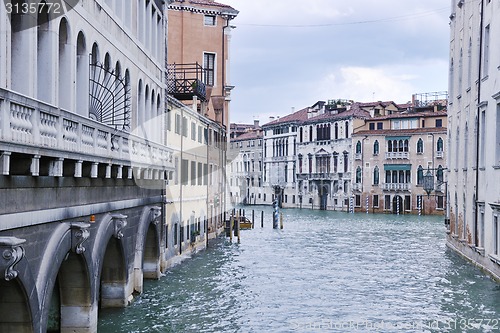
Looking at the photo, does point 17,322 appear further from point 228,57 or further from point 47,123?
point 228,57

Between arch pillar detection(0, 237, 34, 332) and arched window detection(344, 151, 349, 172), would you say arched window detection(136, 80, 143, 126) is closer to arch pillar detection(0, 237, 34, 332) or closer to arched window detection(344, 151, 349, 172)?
arch pillar detection(0, 237, 34, 332)

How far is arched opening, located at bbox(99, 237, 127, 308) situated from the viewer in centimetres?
1490

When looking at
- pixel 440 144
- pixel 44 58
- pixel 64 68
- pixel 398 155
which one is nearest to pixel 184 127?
pixel 64 68

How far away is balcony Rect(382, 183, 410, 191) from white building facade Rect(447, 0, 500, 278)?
32.6 metres

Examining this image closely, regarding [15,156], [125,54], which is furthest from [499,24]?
[15,156]

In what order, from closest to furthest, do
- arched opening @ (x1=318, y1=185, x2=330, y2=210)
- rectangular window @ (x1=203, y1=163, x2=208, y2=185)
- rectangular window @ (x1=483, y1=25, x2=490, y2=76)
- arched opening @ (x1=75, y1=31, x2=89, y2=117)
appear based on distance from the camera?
1. arched opening @ (x1=75, y1=31, x2=89, y2=117)
2. rectangular window @ (x1=483, y1=25, x2=490, y2=76)
3. rectangular window @ (x1=203, y1=163, x2=208, y2=185)
4. arched opening @ (x1=318, y1=185, x2=330, y2=210)

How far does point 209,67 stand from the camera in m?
35.8

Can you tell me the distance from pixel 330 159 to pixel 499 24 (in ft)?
165

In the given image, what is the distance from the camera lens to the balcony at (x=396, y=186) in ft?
205

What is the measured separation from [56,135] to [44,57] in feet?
6.65

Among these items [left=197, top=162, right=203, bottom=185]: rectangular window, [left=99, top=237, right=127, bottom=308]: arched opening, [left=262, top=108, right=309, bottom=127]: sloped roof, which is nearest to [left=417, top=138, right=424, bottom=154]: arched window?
[left=262, top=108, right=309, bottom=127]: sloped roof

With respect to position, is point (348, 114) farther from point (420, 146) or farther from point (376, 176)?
point (420, 146)

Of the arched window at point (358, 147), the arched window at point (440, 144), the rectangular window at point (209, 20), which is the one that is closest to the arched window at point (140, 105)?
the rectangular window at point (209, 20)

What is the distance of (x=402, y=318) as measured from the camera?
617 inches
